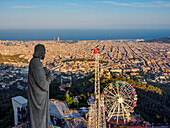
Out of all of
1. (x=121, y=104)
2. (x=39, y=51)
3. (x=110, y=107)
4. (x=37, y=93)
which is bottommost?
(x=110, y=107)

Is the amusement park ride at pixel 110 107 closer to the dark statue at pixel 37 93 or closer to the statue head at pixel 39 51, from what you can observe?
the dark statue at pixel 37 93

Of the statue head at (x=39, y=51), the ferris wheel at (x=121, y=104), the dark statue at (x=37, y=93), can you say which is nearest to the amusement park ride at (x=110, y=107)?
the ferris wheel at (x=121, y=104)

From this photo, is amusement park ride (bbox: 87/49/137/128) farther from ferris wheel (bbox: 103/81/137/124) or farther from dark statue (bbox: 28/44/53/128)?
dark statue (bbox: 28/44/53/128)

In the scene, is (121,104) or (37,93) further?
(121,104)

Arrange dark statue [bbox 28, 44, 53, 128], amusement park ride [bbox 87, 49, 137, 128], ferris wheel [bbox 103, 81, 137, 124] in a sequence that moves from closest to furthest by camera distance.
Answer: dark statue [bbox 28, 44, 53, 128] < amusement park ride [bbox 87, 49, 137, 128] < ferris wheel [bbox 103, 81, 137, 124]

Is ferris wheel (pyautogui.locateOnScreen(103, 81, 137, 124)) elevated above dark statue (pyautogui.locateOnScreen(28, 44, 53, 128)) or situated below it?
below

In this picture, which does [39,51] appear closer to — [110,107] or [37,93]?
[37,93]

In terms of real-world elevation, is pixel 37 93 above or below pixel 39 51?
below

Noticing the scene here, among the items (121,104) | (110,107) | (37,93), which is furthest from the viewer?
(110,107)

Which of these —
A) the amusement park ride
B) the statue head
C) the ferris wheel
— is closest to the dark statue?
the statue head

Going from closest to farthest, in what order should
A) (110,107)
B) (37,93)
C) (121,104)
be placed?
(37,93), (121,104), (110,107)

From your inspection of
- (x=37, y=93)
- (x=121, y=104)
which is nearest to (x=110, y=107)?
(x=121, y=104)
